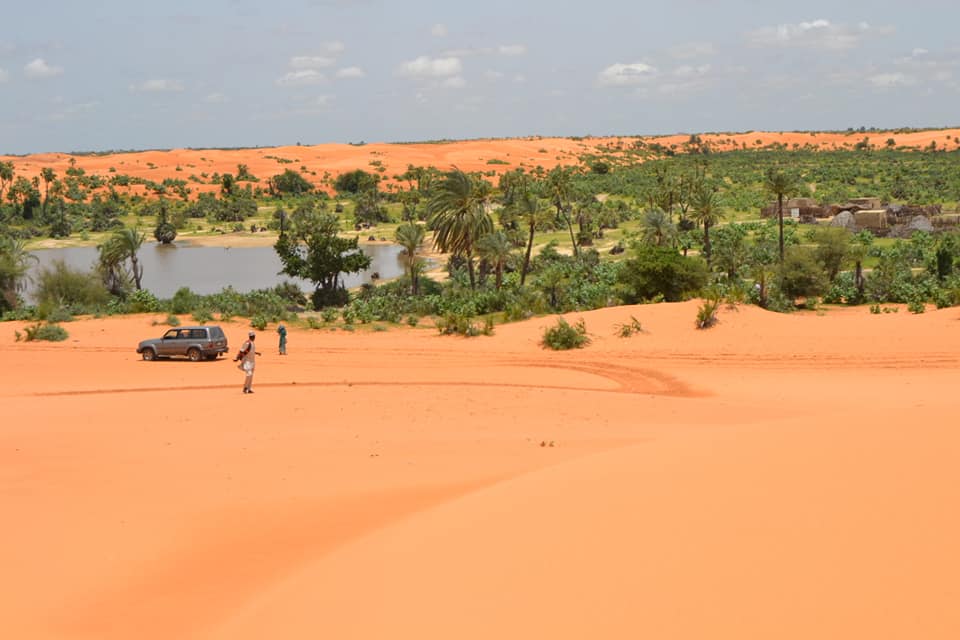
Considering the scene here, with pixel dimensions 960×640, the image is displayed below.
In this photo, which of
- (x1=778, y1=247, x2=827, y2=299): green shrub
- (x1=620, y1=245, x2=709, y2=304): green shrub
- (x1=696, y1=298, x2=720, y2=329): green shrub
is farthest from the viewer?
(x1=778, y1=247, x2=827, y2=299): green shrub

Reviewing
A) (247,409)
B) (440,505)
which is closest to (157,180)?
(247,409)

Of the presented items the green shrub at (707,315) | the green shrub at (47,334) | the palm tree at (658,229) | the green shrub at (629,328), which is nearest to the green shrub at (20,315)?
the green shrub at (47,334)

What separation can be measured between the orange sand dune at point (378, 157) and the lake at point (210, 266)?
128 ft

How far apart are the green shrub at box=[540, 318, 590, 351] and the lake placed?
60.3 feet

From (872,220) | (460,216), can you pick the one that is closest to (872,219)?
(872,220)

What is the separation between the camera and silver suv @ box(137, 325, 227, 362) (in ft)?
94.1

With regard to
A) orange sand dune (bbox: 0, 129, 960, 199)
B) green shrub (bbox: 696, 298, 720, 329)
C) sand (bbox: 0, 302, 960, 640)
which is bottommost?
green shrub (bbox: 696, 298, 720, 329)

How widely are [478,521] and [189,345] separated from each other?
72.3ft

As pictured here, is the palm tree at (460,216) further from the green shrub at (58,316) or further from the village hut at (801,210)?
the village hut at (801,210)

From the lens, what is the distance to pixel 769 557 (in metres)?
A: 6.93

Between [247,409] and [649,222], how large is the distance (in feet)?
108

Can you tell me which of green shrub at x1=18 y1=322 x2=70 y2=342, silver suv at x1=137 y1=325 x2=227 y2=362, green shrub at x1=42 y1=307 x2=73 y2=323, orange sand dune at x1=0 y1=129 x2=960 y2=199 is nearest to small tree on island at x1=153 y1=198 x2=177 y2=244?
orange sand dune at x1=0 y1=129 x2=960 y2=199

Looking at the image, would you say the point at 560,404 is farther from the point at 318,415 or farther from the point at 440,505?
the point at 440,505

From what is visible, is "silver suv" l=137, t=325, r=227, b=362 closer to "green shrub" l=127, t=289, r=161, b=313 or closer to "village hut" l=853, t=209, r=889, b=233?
"green shrub" l=127, t=289, r=161, b=313
